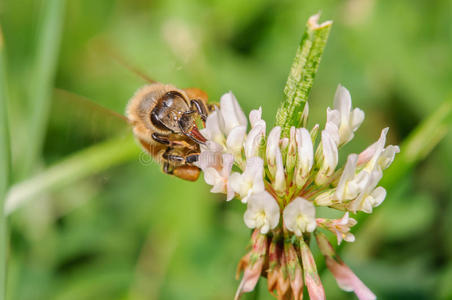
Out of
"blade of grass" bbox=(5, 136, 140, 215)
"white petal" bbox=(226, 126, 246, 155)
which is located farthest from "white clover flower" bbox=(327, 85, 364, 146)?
"blade of grass" bbox=(5, 136, 140, 215)

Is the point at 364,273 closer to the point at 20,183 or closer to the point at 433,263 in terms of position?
the point at 433,263

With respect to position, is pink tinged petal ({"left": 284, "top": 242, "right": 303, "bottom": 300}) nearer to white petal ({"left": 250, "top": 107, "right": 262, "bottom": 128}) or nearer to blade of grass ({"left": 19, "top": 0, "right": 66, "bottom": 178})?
white petal ({"left": 250, "top": 107, "right": 262, "bottom": 128})

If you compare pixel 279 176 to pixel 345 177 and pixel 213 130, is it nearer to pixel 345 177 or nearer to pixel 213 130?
pixel 345 177

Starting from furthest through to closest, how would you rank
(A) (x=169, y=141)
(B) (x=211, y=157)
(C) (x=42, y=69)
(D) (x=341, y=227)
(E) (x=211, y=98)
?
(E) (x=211, y=98)
(C) (x=42, y=69)
(A) (x=169, y=141)
(B) (x=211, y=157)
(D) (x=341, y=227)

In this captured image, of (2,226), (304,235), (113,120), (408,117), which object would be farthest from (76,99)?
(408,117)

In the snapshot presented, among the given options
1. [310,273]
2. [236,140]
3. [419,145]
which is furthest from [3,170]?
[419,145]

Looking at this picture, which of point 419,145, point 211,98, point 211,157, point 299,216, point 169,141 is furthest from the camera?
point 211,98
